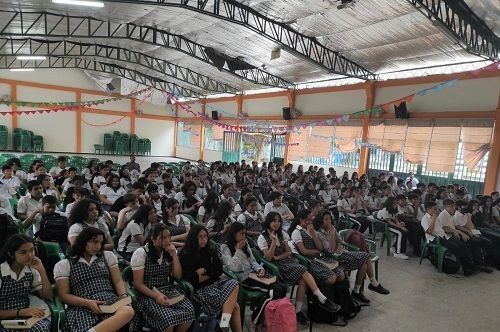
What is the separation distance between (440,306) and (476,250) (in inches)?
73.1

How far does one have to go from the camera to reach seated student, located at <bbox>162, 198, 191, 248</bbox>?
374 centimetres

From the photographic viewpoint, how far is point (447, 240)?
4969mm

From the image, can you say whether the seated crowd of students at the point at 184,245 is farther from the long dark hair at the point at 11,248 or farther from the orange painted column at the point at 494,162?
the orange painted column at the point at 494,162

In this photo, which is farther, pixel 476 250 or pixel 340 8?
pixel 340 8

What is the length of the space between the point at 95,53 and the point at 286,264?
11.2 meters

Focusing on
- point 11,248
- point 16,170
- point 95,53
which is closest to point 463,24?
point 11,248

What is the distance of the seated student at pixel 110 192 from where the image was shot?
531 cm

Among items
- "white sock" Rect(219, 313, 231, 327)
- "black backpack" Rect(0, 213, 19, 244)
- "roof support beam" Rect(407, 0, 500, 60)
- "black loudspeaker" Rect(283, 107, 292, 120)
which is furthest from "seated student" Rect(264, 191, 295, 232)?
"black loudspeaker" Rect(283, 107, 292, 120)

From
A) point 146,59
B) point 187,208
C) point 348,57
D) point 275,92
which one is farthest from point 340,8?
point 146,59

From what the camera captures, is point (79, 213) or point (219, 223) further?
point (219, 223)

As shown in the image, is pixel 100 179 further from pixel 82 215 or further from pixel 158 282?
pixel 158 282

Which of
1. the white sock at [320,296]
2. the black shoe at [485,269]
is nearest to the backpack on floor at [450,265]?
the black shoe at [485,269]

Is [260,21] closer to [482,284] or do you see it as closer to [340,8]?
[340,8]

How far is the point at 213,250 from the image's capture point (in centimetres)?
305
